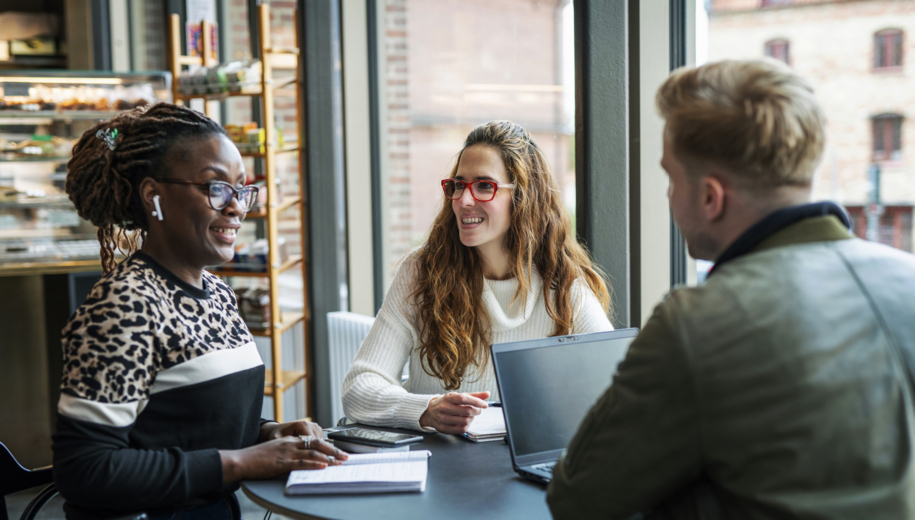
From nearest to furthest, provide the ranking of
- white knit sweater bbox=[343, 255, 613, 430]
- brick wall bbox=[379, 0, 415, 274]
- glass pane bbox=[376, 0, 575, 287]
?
white knit sweater bbox=[343, 255, 613, 430], glass pane bbox=[376, 0, 575, 287], brick wall bbox=[379, 0, 415, 274]

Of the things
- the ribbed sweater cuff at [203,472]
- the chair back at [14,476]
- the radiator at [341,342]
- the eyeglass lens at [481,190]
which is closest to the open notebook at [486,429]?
the ribbed sweater cuff at [203,472]

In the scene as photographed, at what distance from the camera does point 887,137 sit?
1686 mm

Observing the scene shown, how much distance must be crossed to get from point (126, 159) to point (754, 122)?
124 cm

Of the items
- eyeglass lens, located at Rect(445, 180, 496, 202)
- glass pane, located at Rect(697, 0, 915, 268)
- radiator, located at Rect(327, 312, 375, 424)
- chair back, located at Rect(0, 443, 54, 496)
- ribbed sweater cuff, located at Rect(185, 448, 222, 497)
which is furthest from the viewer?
radiator, located at Rect(327, 312, 375, 424)

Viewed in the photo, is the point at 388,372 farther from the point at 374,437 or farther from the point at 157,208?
the point at 157,208

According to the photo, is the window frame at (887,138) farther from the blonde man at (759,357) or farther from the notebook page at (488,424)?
the notebook page at (488,424)

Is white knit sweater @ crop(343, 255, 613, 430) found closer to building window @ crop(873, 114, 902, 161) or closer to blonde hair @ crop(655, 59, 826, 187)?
building window @ crop(873, 114, 902, 161)

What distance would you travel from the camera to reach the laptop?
4.64 ft

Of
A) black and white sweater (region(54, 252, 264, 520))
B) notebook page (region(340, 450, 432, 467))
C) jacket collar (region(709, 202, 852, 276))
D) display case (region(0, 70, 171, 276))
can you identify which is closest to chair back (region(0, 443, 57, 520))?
black and white sweater (region(54, 252, 264, 520))

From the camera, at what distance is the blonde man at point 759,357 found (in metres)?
0.83

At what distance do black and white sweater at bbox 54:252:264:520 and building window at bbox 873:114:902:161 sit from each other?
1521 millimetres

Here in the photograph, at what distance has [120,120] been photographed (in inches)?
62.9

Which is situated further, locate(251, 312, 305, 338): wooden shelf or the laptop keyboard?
locate(251, 312, 305, 338): wooden shelf

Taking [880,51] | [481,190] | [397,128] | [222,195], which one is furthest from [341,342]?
[880,51]
